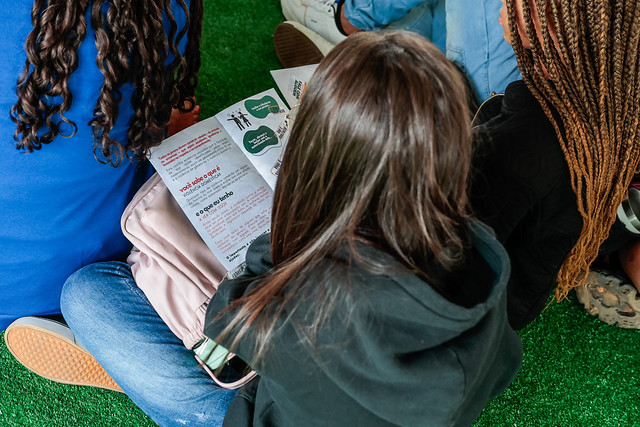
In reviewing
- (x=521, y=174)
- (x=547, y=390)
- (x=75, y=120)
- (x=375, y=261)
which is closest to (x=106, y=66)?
(x=75, y=120)

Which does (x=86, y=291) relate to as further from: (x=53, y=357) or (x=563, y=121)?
(x=563, y=121)

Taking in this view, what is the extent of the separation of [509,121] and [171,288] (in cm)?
67

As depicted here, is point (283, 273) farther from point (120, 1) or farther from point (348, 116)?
point (120, 1)

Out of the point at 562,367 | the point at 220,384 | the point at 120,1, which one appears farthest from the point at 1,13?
the point at 562,367

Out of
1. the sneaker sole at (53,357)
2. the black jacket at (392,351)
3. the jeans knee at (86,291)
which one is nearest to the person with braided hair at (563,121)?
the black jacket at (392,351)

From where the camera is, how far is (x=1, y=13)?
78 cm

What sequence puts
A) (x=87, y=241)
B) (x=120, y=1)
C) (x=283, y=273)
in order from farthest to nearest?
1. (x=87, y=241)
2. (x=120, y=1)
3. (x=283, y=273)

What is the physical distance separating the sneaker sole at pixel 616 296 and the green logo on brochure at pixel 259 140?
845mm

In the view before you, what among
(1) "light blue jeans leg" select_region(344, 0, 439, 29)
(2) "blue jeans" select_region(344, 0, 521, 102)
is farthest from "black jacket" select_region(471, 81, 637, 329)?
(1) "light blue jeans leg" select_region(344, 0, 439, 29)

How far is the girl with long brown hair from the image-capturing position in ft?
1.97

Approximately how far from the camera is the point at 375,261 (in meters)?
0.62

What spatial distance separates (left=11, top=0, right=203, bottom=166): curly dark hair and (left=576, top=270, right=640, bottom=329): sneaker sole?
1072mm

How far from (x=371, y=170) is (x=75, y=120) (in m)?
0.55

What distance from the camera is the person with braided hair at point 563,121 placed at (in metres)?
0.84
